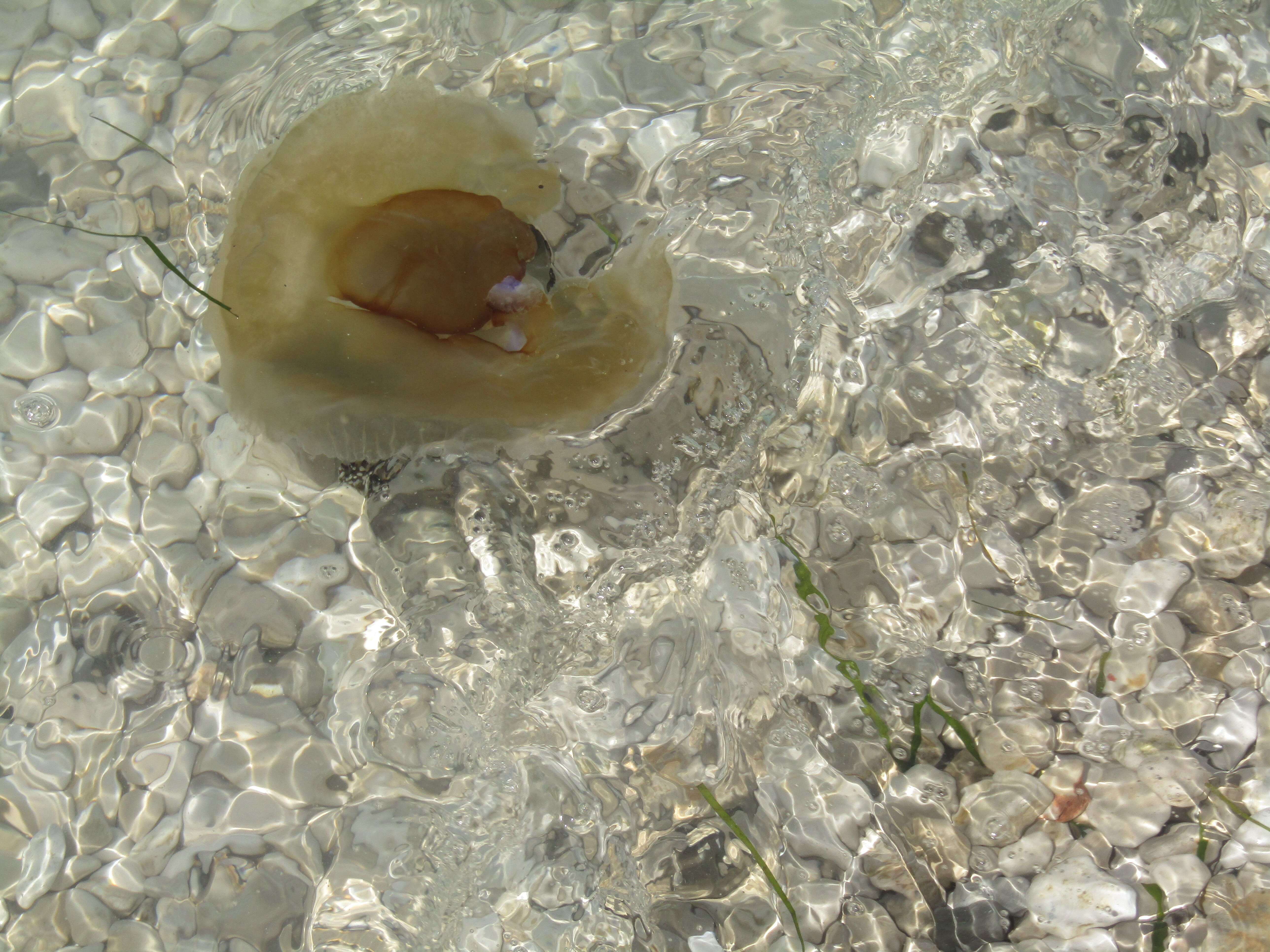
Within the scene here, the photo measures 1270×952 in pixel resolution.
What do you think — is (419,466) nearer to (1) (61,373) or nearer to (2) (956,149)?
(1) (61,373)

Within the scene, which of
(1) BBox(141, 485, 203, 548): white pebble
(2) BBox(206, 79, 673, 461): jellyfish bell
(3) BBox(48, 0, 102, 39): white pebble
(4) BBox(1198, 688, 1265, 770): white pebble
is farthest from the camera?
(3) BBox(48, 0, 102, 39): white pebble

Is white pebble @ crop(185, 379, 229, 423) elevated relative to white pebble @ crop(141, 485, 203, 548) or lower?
elevated

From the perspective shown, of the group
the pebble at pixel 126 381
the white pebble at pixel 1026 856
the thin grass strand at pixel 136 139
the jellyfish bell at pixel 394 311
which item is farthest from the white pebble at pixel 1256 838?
the thin grass strand at pixel 136 139

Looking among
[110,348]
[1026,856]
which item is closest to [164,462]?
[110,348]

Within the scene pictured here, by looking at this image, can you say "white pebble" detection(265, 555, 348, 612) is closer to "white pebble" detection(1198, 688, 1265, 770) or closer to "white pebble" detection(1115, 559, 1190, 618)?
"white pebble" detection(1115, 559, 1190, 618)

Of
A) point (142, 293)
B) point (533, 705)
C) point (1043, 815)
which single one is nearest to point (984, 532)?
point (1043, 815)

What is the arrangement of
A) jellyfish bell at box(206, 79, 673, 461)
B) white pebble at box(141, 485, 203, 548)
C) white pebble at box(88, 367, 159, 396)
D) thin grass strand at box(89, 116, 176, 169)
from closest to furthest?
1. jellyfish bell at box(206, 79, 673, 461)
2. white pebble at box(141, 485, 203, 548)
3. white pebble at box(88, 367, 159, 396)
4. thin grass strand at box(89, 116, 176, 169)

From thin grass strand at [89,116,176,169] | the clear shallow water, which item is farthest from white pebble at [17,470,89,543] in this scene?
thin grass strand at [89,116,176,169]

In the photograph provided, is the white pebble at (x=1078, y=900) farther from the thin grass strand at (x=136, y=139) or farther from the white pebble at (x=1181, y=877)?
the thin grass strand at (x=136, y=139)

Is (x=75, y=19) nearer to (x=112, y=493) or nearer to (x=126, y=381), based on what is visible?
(x=126, y=381)
